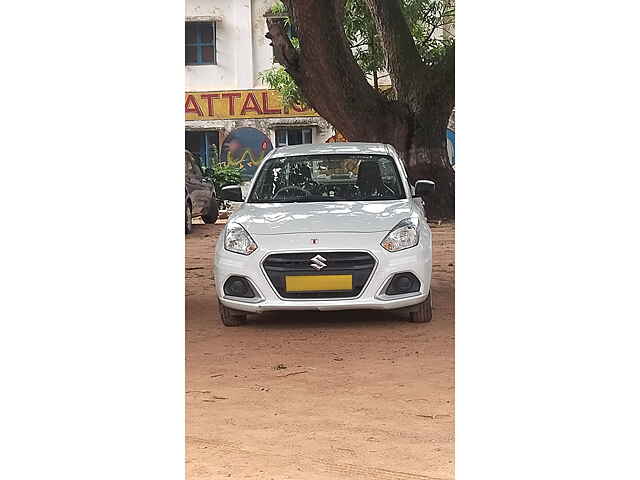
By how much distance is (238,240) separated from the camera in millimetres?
7570

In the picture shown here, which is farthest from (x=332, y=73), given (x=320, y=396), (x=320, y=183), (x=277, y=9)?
(x=320, y=396)

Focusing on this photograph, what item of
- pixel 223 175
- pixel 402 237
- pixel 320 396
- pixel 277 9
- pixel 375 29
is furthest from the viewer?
pixel 277 9

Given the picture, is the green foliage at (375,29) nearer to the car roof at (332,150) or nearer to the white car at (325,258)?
the car roof at (332,150)

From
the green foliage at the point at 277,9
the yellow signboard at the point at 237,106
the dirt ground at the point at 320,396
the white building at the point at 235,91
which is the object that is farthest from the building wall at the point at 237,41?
the dirt ground at the point at 320,396

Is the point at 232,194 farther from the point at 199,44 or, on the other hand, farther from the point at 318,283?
the point at 199,44

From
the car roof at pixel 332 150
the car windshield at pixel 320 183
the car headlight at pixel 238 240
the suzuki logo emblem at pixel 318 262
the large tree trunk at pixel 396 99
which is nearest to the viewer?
the suzuki logo emblem at pixel 318 262

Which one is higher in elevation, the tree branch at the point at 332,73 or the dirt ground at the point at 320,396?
the tree branch at the point at 332,73

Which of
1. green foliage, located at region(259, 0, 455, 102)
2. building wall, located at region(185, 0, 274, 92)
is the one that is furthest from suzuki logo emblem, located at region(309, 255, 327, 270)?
building wall, located at region(185, 0, 274, 92)

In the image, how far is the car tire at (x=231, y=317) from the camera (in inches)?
316

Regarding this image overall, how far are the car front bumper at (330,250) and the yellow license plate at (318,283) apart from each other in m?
0.10

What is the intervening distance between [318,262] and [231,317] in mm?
1102

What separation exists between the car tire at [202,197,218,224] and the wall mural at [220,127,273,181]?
5.87 m

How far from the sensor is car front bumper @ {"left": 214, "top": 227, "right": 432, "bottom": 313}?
7367 millimetres
